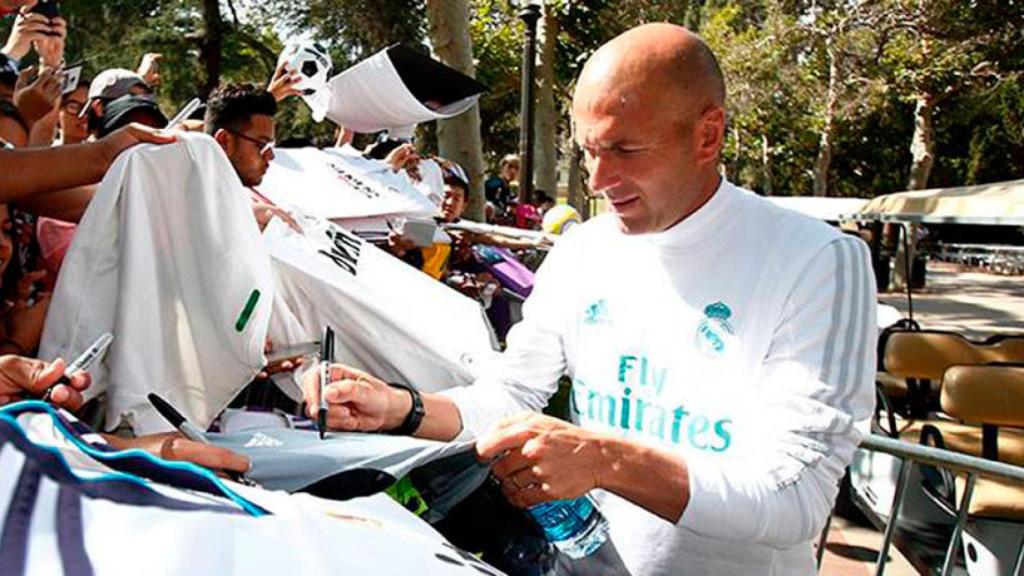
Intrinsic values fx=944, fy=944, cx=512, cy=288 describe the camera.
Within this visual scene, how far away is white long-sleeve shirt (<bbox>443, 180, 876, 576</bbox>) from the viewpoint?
1.64 metres

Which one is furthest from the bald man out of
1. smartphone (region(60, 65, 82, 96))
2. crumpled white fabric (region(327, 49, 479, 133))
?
crumpled white fabric (region(327, 49, 479, 133))

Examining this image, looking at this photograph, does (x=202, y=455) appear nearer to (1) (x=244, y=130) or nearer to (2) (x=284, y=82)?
(1) (x=244, y=130)

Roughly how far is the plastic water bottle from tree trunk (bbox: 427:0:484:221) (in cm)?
706

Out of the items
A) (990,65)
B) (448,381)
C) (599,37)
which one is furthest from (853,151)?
(448,381)

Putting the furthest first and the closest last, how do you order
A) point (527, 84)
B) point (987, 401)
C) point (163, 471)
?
point (527, 84) < point (987, 401) < point (163, 471)

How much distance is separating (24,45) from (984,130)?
3242cm

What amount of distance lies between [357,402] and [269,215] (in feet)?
3.09

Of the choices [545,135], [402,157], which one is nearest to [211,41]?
[545,135]

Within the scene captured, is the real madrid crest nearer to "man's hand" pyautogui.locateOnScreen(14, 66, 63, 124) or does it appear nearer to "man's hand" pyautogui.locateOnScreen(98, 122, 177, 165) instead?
"man's hand" pyautogui.locateOnScreen(98, 122, 177, 165)

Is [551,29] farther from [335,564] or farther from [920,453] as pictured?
[335,564]

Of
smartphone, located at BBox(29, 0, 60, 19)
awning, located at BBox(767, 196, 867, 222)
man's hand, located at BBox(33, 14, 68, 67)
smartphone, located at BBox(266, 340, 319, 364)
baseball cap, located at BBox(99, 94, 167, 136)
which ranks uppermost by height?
smartphone, located at BBox(29, 0, 60, 19)

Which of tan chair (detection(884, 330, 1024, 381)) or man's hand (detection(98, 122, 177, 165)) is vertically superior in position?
man's hand (detection(98, 122, 177, 165))

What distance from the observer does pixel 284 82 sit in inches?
158

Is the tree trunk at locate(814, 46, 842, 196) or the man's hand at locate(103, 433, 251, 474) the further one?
the tree trunk at locate(814, 46, 842, 196)
